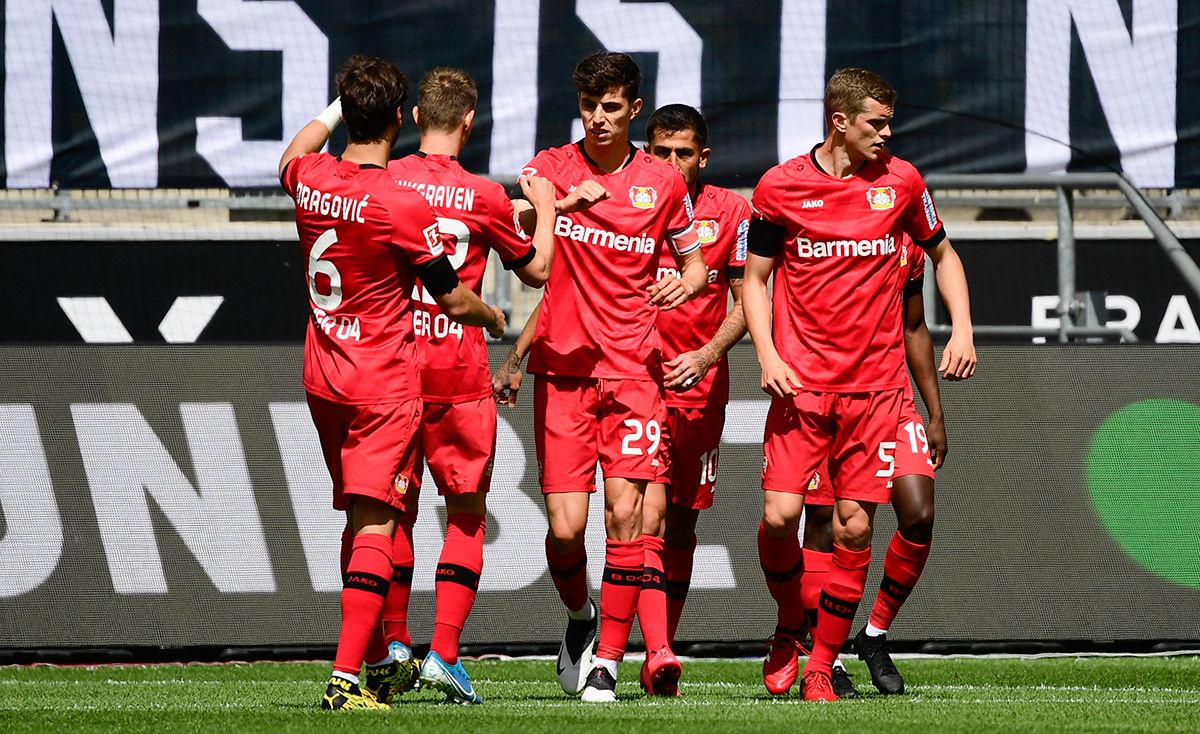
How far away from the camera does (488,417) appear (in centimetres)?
630

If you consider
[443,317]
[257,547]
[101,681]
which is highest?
[443,317]

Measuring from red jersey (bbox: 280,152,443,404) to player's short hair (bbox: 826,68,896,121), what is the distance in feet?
5.71

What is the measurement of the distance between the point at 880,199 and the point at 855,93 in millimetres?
406

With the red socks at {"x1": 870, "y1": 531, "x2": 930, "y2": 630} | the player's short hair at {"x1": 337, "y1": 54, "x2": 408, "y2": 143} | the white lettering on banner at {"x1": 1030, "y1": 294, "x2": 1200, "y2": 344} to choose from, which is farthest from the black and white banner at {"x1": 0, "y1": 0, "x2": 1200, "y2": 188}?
the player's short hair at {"x1": 337, "y1": 54, "x2": 408, "y2": 143}

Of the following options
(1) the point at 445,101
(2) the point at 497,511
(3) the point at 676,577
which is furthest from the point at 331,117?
(2) the point at 497,511

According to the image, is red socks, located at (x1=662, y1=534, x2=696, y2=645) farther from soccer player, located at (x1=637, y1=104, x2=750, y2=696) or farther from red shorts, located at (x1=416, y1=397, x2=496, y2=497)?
red shorts, located at (x1=416, y1=397, x2=496, y2=497)

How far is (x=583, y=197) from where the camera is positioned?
607 cm

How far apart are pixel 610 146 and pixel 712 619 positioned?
2.99 meters

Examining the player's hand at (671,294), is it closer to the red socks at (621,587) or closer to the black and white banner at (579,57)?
the red socks at (621,587)

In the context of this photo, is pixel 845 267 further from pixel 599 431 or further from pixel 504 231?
pixel 504 231

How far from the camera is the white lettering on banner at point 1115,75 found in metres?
11.0

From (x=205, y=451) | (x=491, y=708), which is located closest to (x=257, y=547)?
(x=205, y=451)

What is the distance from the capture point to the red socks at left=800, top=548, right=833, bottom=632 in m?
6.60

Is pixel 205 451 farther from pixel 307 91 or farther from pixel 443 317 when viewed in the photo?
pixel 307 91
